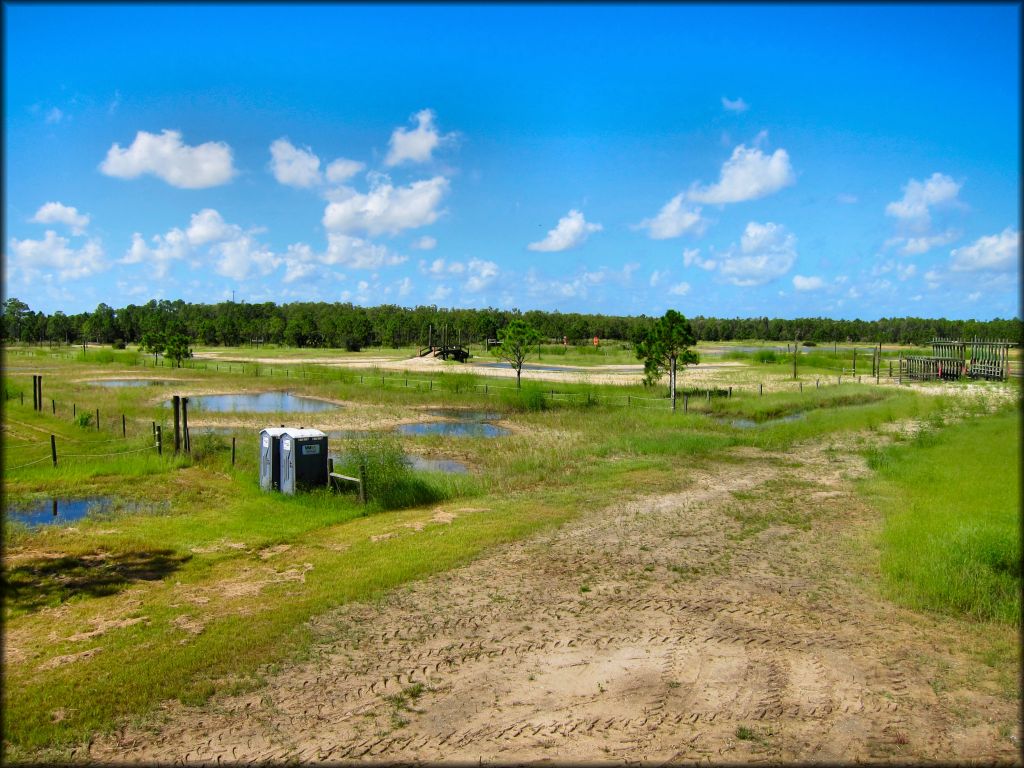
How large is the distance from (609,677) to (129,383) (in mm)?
51477

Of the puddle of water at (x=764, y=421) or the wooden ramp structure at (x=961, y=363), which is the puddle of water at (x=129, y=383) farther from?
the wooden ramp structure at (x=961, y=363)

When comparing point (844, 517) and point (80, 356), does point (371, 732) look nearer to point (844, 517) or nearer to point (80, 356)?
point (844, 517)

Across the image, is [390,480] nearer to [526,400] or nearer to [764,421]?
[526,400]

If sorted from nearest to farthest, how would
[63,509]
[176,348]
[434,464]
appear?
[63,509]
[434,464]
[176,348]

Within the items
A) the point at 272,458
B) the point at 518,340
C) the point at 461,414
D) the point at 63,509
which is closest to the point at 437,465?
the point at 272,458

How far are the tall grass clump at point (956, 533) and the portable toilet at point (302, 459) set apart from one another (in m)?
11.3

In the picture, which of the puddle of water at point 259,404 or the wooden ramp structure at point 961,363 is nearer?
the puddle of water at point 259,404

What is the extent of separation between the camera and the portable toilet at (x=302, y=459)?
16016mm

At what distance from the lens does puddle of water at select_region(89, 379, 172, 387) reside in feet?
161

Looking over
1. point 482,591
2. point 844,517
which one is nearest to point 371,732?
point 482,591

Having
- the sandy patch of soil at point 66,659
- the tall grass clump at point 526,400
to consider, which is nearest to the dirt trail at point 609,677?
the sandy patch of soil at point 66,659

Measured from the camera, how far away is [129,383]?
51.0 m

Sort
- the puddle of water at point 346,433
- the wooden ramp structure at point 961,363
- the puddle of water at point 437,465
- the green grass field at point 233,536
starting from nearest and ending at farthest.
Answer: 1. the green grass field at point 233,536
2. the puddle of water at point 437,465
3. the puddle of water at point 346,433
4. the wooden ramp structure at point 961,363

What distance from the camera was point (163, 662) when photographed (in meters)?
8.10
